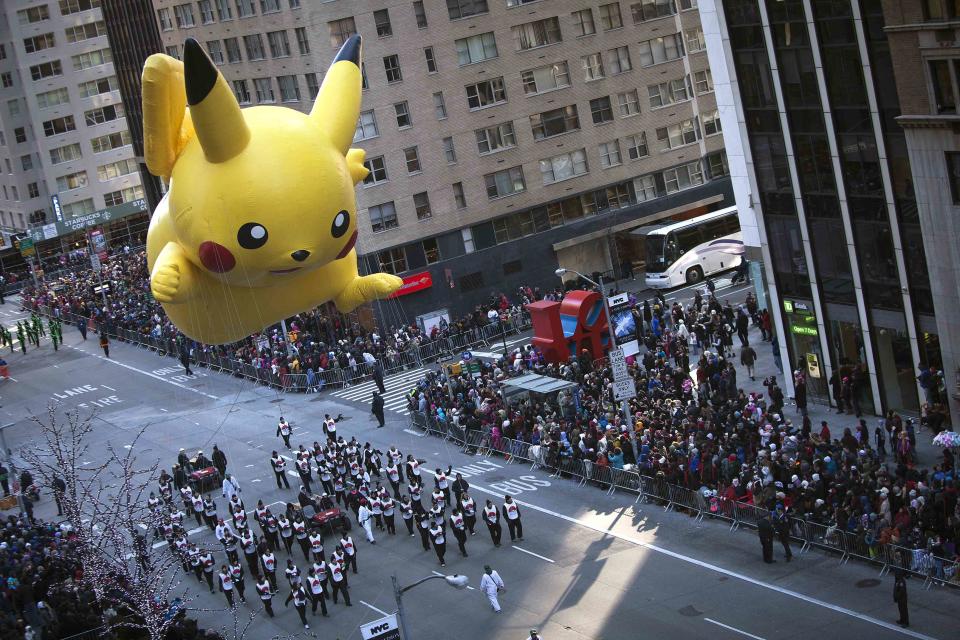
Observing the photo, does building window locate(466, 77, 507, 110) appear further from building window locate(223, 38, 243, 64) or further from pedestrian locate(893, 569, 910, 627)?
pedestrian locate(893, 569, 910, 627)

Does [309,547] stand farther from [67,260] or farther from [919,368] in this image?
[67,260]

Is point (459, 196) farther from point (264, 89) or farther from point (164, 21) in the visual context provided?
point (164, 21)

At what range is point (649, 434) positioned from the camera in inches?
1650

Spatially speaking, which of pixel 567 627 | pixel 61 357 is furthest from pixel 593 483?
pixel 61 357

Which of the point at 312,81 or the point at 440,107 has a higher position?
the point at 312,81

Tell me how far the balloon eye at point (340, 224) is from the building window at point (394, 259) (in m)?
52.8

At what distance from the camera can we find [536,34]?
2862 inches

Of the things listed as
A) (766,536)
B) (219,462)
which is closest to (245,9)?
(219,462)

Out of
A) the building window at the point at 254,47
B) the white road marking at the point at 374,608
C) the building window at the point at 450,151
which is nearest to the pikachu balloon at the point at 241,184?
the white road marking at the point at 374,608

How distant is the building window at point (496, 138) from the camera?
7262 centimetres

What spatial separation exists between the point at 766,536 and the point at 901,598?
5141 millimetres

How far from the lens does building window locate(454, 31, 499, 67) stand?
71188mm

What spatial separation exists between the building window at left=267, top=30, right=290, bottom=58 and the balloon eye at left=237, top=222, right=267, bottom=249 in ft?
171

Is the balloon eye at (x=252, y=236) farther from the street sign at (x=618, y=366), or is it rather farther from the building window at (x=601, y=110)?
the building window at (x=601, y=110)
